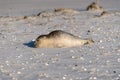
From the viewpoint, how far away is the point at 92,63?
987cm

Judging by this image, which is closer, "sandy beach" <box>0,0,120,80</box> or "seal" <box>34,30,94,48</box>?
"sandy beach" <box>0,0,120,80</box>

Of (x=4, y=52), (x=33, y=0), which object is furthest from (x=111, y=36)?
(x=33, y=0)

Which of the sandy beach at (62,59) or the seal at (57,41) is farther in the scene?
the seal at (57,41)

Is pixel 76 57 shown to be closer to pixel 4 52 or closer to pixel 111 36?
pixel 4 52

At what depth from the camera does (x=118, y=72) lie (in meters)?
8.66

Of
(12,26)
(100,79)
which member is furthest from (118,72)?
(12,26)

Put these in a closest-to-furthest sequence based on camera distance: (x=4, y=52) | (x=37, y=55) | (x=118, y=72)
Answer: (x=118, y=72), (x=37, y=55), (x=4, y=52)

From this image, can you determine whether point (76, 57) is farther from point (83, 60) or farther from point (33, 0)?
point (33, 0)

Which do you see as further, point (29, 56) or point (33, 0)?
point (33, 0)

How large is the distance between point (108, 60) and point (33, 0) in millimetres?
40705

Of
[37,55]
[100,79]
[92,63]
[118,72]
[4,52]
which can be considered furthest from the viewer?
[4,52]

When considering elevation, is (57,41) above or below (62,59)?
above

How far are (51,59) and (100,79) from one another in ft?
8.95

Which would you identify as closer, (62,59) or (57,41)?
(62,59)
